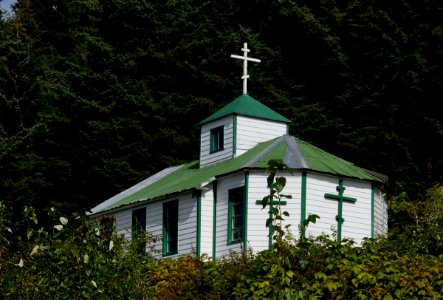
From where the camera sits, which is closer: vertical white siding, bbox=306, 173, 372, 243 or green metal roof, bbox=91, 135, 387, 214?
vertical white siding, bbox=306, 173, 372, 243

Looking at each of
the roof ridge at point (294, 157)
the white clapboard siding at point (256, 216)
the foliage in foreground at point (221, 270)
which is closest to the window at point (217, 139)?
the roof ridge at point (294, 157)

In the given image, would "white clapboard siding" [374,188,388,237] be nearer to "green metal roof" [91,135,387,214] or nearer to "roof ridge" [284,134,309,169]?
"green metal roof" [91,135,387,214]

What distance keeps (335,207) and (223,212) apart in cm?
311

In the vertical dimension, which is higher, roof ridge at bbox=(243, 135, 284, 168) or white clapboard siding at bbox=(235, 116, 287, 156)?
white clapboard siding at bbox=(235, 116, 287, 156)

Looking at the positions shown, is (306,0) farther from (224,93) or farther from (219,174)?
(219,174)

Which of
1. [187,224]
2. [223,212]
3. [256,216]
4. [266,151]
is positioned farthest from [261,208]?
[187,224]

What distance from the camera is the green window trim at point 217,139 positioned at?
3356 centimetres

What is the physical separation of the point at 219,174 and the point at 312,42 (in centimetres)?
1867

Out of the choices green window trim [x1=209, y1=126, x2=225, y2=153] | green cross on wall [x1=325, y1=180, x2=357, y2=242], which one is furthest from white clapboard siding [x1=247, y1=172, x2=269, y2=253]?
green window trim [x1=209, y1=126, x2=225, y2=153]

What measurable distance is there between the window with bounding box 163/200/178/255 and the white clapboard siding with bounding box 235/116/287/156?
8.08 feet

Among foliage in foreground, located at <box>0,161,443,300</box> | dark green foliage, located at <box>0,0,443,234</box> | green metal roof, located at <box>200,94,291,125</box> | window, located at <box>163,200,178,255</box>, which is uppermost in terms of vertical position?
dark green foliage, located at <box>0,0,443,234</box>

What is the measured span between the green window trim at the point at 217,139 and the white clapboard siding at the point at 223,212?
100 inches

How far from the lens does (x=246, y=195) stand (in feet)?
98.4

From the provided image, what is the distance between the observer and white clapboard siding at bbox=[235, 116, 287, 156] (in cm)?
3284
